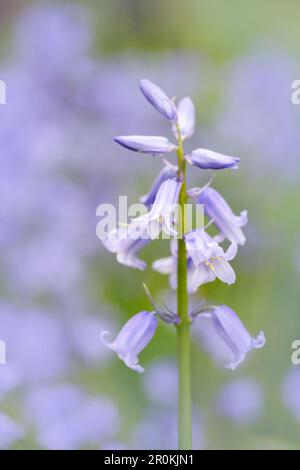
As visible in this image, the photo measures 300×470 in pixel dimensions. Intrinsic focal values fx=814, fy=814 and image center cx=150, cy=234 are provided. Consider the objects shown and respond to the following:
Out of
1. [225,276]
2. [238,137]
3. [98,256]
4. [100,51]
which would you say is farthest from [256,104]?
[225,276]

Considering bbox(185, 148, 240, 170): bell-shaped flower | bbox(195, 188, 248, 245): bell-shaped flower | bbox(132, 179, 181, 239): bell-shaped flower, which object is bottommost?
bbox(132, 179, 181, 239): bell-shaped flower

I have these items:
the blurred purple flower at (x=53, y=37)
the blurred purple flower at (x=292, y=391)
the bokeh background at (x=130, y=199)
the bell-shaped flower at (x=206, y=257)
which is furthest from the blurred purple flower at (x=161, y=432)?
the blurred purple flower at (x=53, y=37)

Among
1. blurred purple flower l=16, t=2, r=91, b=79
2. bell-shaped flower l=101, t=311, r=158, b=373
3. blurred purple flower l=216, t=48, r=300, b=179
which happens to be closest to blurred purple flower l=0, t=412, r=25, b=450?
bell-shaped flower l=101, t=311, r=158, b=373

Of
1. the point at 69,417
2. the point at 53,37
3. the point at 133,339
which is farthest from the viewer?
the point at 53,37

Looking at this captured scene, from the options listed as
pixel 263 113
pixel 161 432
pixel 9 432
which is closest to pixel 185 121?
pixel 9 432

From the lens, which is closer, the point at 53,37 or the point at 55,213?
the point at 55,213

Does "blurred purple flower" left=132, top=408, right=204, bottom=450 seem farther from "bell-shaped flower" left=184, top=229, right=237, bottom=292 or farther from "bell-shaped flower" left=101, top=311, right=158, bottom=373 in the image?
"bell-shaped flower" left=184, top=229, right=237, bottom=292

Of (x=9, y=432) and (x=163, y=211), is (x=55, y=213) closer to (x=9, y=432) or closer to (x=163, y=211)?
(x=9, y=432)

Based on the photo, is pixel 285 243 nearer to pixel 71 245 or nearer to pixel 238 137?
pixel 238 137
